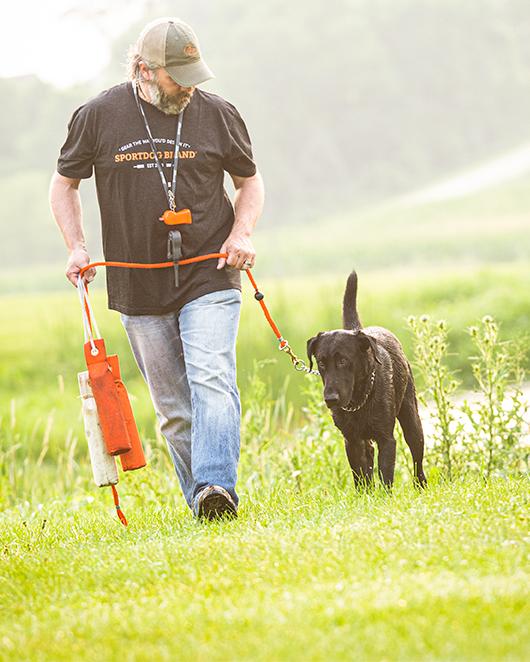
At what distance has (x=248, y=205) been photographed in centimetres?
523

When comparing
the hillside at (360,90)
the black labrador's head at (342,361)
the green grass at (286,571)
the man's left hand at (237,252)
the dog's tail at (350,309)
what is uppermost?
the hillside at (360,90)

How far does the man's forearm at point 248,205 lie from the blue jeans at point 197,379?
11.4 inches

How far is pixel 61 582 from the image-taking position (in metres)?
4.07

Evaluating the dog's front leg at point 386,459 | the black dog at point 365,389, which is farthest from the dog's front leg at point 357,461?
the dog's front leg at point 386,459

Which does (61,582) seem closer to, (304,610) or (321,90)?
(304,610)

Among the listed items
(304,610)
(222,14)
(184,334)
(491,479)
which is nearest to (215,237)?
(184,334)

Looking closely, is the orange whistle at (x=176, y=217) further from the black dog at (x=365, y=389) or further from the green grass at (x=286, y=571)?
the green grass at (x=286, y=571)

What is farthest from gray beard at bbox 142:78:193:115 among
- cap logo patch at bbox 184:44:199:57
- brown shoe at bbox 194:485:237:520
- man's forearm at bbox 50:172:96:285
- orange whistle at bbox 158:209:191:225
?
brown shoe at bbox 194:485:237:520

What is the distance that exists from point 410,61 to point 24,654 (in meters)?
36.9

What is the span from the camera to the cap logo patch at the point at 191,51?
489cm

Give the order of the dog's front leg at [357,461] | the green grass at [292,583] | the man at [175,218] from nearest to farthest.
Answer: the green grass at [292,583]
the man at [175,218]
the dog's front leg at [357,461]

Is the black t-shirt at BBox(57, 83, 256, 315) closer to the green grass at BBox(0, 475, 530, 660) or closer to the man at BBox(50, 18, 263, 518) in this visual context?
the man at BBox(50, 18, 263, 518)

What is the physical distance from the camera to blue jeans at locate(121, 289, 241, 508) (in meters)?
4.95

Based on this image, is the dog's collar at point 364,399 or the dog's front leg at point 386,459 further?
the dog's front leg at point 386,459
